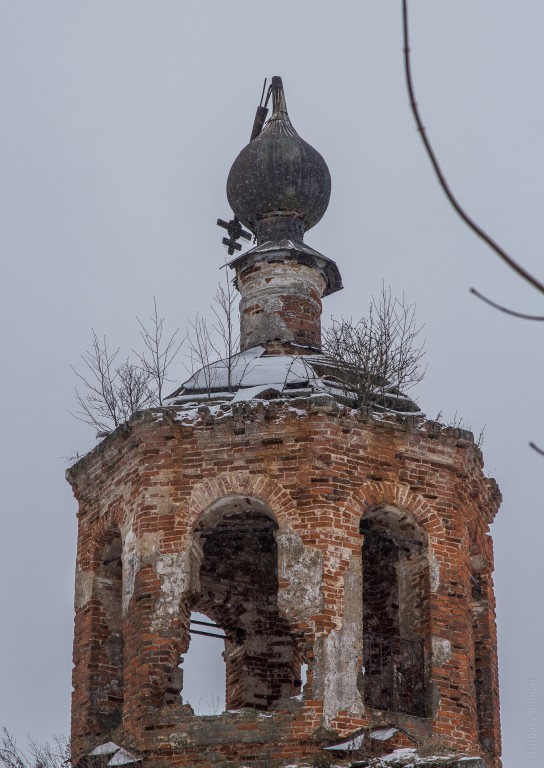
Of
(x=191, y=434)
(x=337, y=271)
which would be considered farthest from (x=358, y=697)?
(x=337, y=271)

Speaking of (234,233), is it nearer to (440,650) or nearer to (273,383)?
(273,383)

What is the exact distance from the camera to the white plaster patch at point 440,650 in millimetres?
9648

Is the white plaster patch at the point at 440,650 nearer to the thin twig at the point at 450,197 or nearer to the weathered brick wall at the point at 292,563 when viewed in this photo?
the weathered brick wall at the point at 292,563

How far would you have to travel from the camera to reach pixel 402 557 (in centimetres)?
1021

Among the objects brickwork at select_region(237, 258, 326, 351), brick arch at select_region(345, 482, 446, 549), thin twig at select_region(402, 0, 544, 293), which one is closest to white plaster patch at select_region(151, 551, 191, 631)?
brick arch at select_region(345, 482, 446, 549)

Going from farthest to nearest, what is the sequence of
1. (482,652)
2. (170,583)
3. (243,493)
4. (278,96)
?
(278,96) < (482,652) < (243,493) < (170,583)

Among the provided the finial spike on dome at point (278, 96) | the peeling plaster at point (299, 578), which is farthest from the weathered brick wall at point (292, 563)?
the finial spike on dome at point (278, 96)

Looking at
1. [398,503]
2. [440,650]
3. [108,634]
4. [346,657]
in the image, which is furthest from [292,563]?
[108,634]

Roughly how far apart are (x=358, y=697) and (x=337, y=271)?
4.06m

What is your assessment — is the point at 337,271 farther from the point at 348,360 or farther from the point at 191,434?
the point at 191,434

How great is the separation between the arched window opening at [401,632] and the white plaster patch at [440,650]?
9 centimetres

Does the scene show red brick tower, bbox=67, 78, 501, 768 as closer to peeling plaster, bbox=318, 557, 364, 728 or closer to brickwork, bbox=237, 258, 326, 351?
peeling plaster, bbox=318, 557, 364, 728

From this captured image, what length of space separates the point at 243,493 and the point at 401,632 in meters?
1.51

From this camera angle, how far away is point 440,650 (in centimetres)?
969
